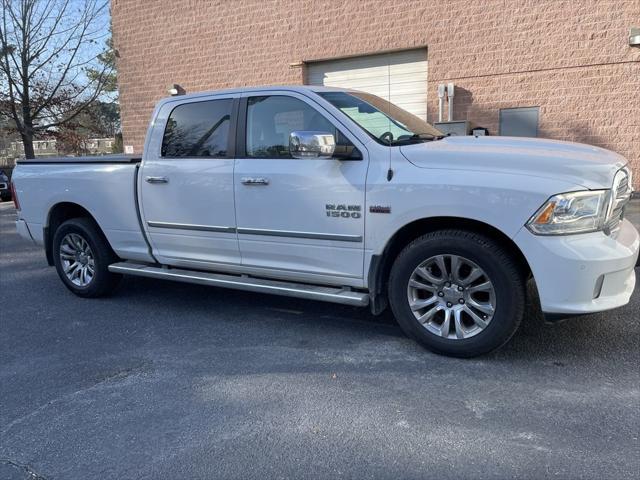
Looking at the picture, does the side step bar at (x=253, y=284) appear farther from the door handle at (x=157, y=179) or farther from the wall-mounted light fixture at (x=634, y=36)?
the wall-mounted light fixture at (x=634, y=36)

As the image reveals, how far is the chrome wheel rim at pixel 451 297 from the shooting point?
3705mm

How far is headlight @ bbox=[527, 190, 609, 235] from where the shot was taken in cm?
332

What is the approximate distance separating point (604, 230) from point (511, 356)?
1.08 metres

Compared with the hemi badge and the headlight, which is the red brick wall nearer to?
the headlight

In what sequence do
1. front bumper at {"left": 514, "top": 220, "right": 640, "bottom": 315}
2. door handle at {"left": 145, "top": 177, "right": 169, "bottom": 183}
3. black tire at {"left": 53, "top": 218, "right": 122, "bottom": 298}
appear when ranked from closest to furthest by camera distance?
front bumper at {"left": 514, "top": 220, "right": 640, "bottom": 315} → door handle at {"left": 145, "top": 177, "right": 169, "bottom": 183} → black tire at {"left": 53, "top": 218, "right": 122, "bottom": 298}

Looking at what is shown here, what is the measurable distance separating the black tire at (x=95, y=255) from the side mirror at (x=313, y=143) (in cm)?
268

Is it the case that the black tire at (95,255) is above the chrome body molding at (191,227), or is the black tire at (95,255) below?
below

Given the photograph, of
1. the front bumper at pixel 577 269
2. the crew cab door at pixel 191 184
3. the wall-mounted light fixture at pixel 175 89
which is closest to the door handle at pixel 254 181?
the crew cab door at pixel 191 184

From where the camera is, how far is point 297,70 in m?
13.7

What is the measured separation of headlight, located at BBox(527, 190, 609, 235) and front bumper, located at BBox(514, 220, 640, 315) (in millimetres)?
45

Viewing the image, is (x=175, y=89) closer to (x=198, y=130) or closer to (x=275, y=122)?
(x=198, y=130)

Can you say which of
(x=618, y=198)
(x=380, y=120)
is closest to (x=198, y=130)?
(x=380, y=120)

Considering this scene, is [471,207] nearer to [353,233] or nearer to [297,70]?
[353,233]

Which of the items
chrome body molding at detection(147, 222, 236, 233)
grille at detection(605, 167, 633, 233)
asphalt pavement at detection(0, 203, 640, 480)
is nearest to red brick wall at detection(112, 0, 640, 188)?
asphalt pavement at detection(0, 203, 640, 480)
